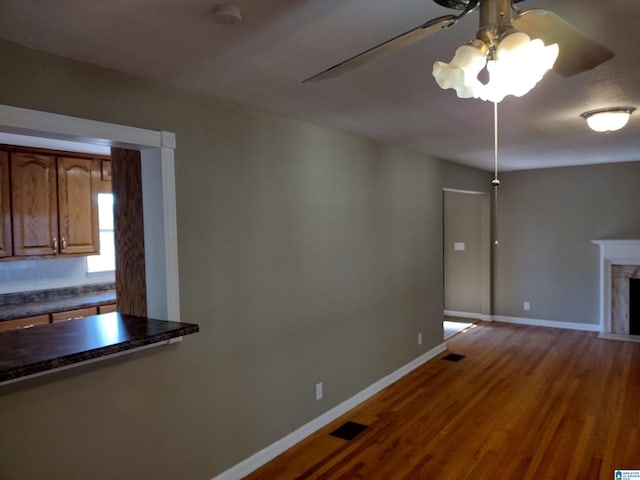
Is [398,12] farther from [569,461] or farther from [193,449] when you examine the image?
[569,461]

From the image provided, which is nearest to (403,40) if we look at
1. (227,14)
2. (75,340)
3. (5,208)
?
(227,14)

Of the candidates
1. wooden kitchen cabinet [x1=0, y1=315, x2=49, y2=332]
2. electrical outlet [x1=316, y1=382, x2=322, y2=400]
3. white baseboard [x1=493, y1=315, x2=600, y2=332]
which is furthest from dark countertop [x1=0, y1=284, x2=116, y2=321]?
white baseboard [x1=493, y1=315, x2=600, y2=332]

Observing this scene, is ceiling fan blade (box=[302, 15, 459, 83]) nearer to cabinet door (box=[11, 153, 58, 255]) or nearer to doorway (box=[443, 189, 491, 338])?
cabinet door (box=[11, 153, 58, 255])

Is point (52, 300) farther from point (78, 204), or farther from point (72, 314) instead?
point (78, 204)

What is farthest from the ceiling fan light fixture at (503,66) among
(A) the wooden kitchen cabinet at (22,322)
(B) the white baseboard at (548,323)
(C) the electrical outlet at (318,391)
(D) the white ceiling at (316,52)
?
(B) the white baseboard at (548,323)

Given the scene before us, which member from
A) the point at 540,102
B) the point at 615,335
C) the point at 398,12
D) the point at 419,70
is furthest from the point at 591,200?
the point at 398,12

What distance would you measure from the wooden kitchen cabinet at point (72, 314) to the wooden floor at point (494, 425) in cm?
240

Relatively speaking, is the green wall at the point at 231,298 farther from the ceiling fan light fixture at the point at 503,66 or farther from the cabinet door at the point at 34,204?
the cabinet door at the point at 34,204

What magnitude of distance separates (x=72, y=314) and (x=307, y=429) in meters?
2.45

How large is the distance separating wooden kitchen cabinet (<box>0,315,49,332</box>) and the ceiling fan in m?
3.63

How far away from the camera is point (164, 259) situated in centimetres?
223

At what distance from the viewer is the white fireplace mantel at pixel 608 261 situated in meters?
5.61

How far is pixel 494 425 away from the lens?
334 centimetres

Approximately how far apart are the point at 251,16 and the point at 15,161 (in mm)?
3487
